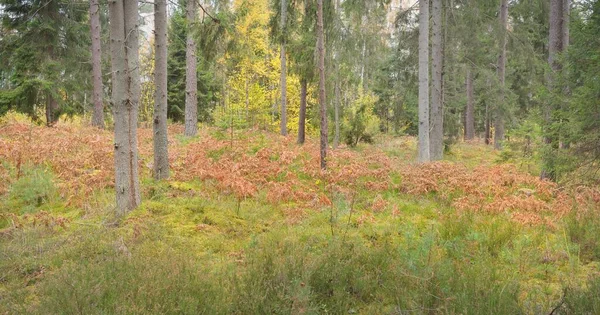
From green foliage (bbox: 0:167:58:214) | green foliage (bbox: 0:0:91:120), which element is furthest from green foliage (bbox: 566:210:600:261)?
green foliage (bbox: 0:0:91:120)

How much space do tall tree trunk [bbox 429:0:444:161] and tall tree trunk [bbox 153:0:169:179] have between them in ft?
32.2

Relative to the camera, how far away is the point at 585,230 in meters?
5.74

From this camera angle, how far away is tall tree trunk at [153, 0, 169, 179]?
8461 millimetres

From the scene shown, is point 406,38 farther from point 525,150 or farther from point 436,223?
point 436,223

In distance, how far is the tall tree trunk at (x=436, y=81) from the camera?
553 inches

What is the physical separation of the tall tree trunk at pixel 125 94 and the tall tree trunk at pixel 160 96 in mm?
1678

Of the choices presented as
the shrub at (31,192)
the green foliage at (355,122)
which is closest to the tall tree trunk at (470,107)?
the green foliage at (355,122)

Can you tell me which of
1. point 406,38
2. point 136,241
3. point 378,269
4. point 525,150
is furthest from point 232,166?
point 406,38

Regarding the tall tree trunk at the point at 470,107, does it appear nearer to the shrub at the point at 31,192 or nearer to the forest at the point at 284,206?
the forest at the point at 284,206

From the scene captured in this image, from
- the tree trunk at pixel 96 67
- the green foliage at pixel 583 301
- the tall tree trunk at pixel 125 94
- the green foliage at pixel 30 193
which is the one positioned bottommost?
the green foliage at pixel 583 301

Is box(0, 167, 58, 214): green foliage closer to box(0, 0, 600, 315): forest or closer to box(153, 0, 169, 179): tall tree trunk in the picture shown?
box(0, 0, 600, 315): forest

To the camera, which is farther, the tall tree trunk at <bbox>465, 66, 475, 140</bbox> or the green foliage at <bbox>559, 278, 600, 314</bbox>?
the tall tree trunk at <bbox>465, 66, 475, 140</bbox>

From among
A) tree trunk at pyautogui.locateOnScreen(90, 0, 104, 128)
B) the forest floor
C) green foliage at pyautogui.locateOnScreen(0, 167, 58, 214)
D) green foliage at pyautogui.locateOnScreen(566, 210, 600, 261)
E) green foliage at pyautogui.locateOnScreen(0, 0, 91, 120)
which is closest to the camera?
the forest floor

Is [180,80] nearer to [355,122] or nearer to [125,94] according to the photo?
[355,122]
